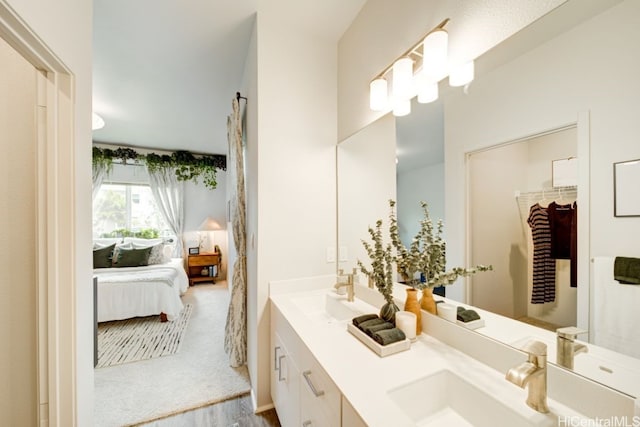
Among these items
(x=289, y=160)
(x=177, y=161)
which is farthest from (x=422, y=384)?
(x=177, y=161)

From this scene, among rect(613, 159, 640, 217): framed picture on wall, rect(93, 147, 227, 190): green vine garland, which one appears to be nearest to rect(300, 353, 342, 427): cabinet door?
rect(613, 159, 640, 217): framed picture on wall

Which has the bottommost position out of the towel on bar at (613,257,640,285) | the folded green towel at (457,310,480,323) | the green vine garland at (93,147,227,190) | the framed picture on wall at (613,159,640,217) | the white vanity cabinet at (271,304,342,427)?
the white vanity cabinet at (271,304,342,427)

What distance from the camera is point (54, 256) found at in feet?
3.25

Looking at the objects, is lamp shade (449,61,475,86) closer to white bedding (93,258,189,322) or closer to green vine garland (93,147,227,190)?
white bedding (93,258,189,322)

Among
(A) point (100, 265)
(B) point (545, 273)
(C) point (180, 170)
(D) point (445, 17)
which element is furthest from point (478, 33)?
(C) point (180, 170)

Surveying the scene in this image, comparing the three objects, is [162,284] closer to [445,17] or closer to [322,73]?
[322,73]

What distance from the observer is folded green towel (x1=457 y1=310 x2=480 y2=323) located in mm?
985

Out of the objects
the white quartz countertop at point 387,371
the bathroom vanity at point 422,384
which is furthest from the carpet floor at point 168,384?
the white quartz countertop at point 387,371

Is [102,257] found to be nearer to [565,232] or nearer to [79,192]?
[79,192]

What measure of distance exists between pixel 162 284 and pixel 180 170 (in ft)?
8.92

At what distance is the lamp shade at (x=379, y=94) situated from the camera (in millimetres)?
1438

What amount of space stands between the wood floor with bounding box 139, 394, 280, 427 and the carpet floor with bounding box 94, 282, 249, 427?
55 mm

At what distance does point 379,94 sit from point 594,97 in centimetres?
96

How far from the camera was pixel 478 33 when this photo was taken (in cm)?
93
